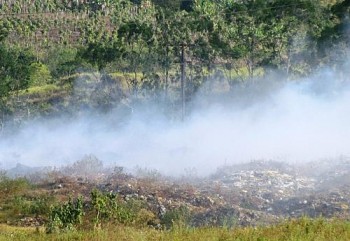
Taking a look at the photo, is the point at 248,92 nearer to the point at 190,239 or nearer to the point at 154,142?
the point at 154,142

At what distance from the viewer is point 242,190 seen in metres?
26.2

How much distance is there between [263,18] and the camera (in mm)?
57656

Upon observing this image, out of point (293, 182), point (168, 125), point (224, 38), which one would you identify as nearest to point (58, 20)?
point (224, 38)

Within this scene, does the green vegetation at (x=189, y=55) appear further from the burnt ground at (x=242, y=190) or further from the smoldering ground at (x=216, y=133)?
the burnt ground at (x=242, y=190)

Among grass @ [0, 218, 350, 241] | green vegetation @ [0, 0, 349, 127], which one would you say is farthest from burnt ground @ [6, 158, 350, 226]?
green vegetation @ [0, 0, 349, 127]

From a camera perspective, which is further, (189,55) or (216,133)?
(189,55)

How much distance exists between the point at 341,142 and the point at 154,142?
13.1 meters

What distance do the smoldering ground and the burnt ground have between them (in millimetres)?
2762

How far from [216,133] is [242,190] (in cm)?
1583

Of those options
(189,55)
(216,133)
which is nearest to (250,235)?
(216,133)

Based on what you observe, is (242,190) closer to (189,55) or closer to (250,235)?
(250,235)

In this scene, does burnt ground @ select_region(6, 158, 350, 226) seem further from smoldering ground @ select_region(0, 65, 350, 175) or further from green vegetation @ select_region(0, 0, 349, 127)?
green vegetation @ select_region(0, 0, 349, 127)

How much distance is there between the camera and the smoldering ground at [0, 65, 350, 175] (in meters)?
36.5

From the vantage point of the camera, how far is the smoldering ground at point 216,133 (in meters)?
36.5
